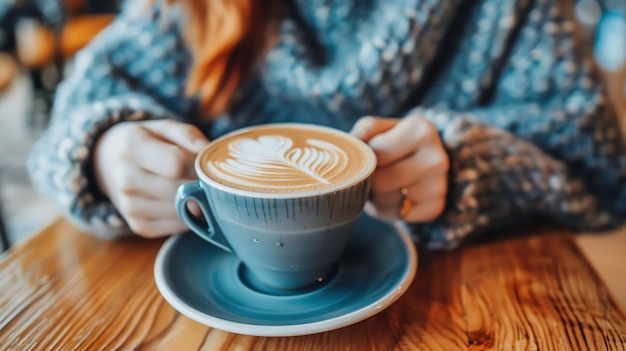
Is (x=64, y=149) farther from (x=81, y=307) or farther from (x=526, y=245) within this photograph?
(x=526, y=245)

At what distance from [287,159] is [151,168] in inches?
5.1

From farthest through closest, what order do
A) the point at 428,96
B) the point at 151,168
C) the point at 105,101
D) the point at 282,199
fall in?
the point at 428,96, the point at 105,101, the point at 151,168, the point at 282,199

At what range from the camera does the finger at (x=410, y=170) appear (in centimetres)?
46

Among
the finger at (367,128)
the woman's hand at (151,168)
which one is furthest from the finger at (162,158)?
the finger at (367,128)

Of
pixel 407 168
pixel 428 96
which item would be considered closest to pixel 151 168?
pixel 407 168

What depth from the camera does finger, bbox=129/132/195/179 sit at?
43 cm

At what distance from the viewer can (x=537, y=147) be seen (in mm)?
574

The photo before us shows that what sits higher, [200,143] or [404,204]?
[200,143]

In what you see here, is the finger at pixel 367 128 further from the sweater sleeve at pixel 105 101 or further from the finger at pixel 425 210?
the sweater sleeve at pixel 105 101

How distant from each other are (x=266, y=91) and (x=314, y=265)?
13.7 inches

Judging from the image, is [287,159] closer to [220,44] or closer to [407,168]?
[407,168]

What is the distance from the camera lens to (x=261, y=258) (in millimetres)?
401

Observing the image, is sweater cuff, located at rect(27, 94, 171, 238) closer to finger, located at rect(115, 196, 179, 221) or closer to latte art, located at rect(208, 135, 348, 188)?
finger, located at rect(115, 196, 179, 221)

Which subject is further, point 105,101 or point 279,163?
point 105,101
